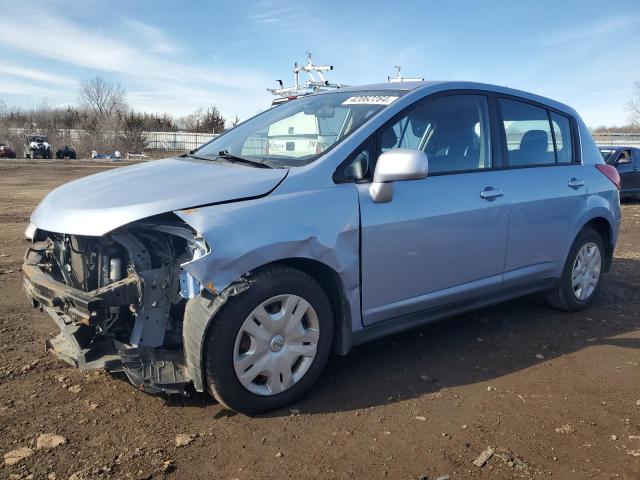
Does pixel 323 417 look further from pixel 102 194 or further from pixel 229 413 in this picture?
pixel 102 194

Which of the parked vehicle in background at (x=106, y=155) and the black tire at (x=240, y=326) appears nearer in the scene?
the black tire at (x=240, y=326)

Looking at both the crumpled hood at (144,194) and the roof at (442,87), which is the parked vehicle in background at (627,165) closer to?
the roof at (442,87)

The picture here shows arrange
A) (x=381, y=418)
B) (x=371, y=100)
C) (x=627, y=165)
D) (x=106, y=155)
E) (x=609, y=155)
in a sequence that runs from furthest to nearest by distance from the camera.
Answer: (x=106, y=155) < (x=609, y=155) < (x=627, y=165) < (x=371, y=100) < (x=381, y=418)

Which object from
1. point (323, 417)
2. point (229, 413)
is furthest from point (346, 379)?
point (229, 413)

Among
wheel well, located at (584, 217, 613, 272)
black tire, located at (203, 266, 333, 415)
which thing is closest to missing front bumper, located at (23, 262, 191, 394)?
black tire, located at (203, 266, 333, 415)

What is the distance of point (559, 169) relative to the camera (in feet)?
14.9

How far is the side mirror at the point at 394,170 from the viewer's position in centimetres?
304

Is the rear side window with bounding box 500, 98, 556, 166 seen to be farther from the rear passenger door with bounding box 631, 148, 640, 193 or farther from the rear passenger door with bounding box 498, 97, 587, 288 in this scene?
the rear passenger door with bounding box 631, 148, 640, 193

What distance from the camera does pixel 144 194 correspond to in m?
2.86

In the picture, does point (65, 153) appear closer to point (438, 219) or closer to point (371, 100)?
point (371, 100)

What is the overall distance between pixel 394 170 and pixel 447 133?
96 centimetres

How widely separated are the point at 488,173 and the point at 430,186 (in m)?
0.68

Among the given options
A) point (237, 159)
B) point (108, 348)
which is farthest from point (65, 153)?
point (108, 348)

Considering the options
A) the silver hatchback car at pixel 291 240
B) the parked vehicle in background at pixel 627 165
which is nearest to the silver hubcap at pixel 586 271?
the silver hatchback car at pixel 291 240
